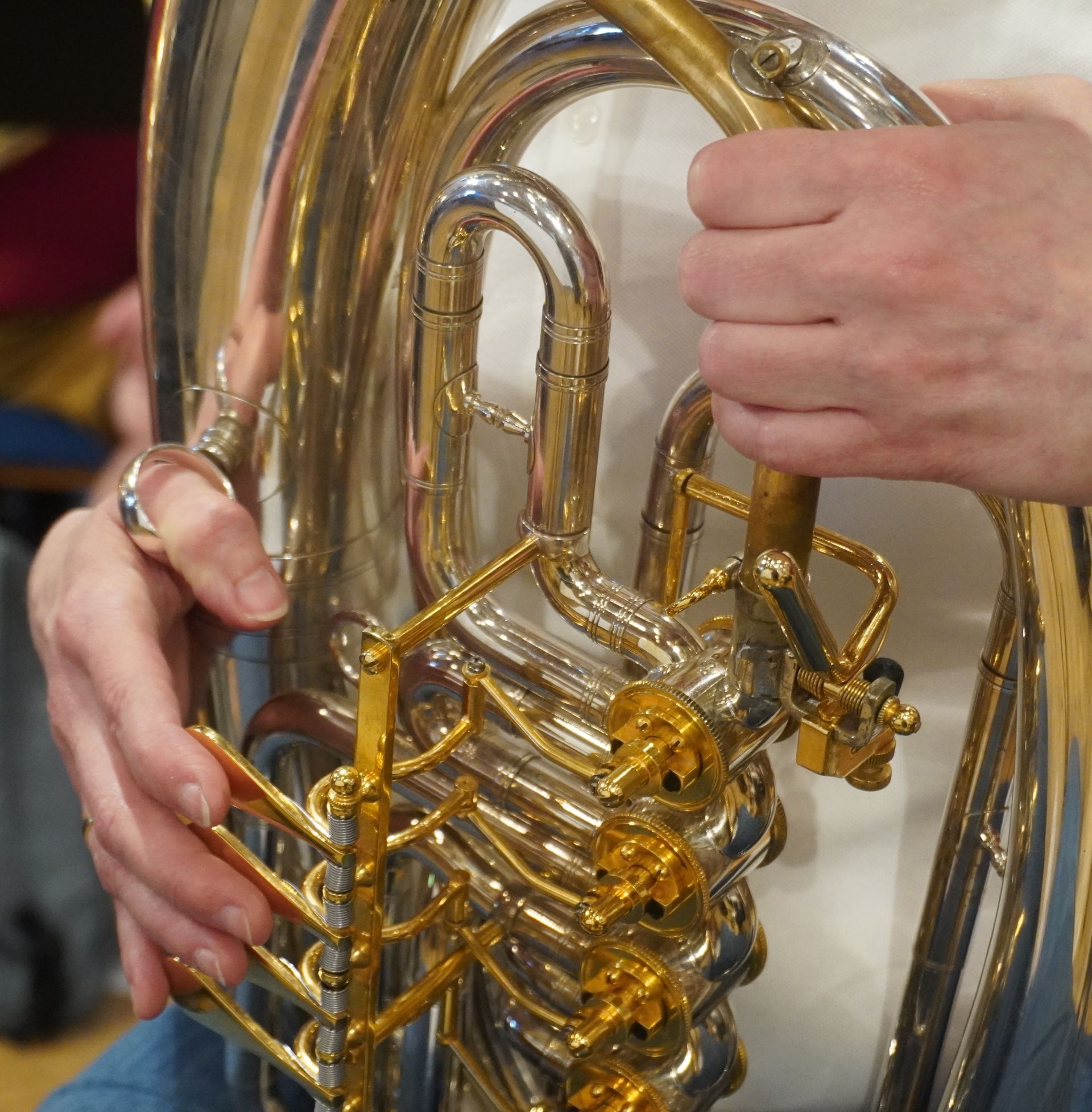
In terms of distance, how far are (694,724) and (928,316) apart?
133 millimetres

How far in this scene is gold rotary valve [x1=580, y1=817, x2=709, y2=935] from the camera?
1.20ft

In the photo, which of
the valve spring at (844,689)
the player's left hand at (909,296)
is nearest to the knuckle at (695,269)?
the player's left hand at (909,296)

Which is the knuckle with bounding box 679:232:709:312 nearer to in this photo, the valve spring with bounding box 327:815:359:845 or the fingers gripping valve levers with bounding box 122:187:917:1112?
the fingers gripping valve levers with bounding box 122:187:917:1112

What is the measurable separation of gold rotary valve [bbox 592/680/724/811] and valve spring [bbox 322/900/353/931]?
93 millimetres

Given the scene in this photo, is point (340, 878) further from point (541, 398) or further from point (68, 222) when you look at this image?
point (68, 222)

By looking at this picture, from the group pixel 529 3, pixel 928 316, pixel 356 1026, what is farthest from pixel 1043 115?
pixel 356 1026

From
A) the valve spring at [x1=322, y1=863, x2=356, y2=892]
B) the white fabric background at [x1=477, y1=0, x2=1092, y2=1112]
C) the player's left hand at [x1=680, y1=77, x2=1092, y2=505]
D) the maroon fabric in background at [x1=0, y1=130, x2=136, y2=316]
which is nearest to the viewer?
the player's left hand at [x1=680, y1=77, x2=1092, y2=505]

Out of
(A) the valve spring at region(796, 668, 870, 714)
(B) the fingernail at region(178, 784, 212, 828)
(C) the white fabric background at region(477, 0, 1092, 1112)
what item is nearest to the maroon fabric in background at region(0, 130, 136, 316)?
(C) the white fabric background at region(477, 0, 1092, 1112)

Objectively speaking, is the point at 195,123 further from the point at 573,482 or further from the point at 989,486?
the point at 989,486

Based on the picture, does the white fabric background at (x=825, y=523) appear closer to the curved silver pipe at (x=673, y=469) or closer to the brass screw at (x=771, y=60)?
the curved silver pipe at (x=673, y=469)

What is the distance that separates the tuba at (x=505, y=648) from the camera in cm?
34

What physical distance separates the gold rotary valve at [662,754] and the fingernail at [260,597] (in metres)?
0.15

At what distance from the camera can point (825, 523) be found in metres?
0.51

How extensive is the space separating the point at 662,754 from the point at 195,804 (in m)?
0.15
